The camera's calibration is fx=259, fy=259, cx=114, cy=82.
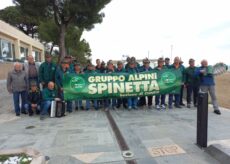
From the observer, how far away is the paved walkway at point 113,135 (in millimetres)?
4332

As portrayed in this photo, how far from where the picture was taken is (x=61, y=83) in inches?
321

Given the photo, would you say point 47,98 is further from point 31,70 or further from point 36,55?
point 36,55

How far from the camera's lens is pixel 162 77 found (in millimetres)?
8570

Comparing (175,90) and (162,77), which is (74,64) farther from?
(175,90)

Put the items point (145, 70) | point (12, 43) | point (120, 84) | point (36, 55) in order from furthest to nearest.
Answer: point (36, 55) → point (12, 43) → point (145, 70) → point (120, 84)

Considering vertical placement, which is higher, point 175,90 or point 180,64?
point 180,64

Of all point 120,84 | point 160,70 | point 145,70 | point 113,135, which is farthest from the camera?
point 145,70

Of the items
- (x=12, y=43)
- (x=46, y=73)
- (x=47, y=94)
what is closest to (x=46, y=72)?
(x=46, y=73)

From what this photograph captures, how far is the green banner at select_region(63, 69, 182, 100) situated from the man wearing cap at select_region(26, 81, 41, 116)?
2.75ft

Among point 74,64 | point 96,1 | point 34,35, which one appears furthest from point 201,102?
point 34,35

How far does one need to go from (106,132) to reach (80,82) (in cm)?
283

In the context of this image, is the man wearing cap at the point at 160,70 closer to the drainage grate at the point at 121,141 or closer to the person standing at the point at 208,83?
the person standing at the point at 208,83

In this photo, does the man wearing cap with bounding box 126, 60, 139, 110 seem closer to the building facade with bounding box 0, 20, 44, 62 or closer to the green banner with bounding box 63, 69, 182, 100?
the green banner with bounding box 63, 69, 182, 100

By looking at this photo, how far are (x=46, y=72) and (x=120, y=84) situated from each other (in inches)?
93.3
